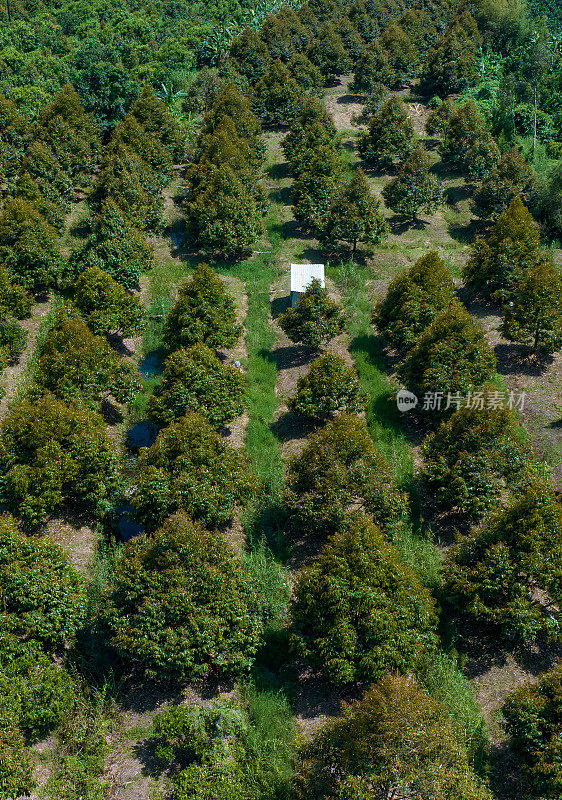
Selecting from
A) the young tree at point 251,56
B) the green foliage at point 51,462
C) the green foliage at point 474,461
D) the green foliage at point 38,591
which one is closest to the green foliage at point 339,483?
the green foliage at point 474,461

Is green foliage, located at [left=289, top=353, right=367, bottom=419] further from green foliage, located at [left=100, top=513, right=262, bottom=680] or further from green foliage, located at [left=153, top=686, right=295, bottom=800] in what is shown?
green foliage, located at [left=153, top=686, right=295, bottom=800]

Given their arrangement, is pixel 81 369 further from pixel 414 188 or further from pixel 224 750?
pixel 414 188

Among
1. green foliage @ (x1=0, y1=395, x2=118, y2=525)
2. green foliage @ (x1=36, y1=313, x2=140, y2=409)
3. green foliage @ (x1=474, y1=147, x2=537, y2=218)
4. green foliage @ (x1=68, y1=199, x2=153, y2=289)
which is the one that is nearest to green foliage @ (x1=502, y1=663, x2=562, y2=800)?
green foliage @ (x1=0, y1=395, x2=118, y2=525)

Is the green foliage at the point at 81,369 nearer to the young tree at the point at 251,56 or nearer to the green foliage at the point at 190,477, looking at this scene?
the green foliage at the point at 190,477

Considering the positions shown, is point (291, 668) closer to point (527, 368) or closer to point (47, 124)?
point (527, 368)

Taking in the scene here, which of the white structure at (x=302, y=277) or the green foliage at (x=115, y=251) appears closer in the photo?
the white structure at (x=302, y=277)

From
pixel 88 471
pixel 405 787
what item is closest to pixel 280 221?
pixel 88 471

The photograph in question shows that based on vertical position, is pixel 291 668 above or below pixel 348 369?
below
